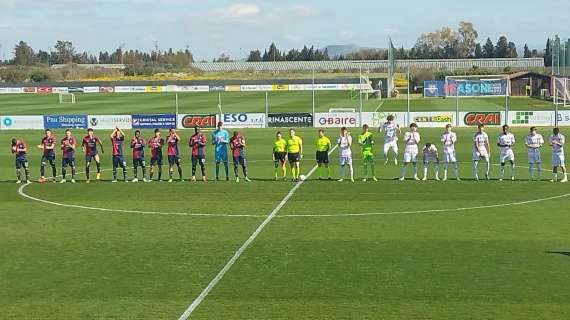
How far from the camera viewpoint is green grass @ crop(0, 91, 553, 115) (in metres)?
74.0

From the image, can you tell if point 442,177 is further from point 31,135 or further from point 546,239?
point 31,135

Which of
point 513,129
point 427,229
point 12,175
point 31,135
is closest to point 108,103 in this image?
point 31,135

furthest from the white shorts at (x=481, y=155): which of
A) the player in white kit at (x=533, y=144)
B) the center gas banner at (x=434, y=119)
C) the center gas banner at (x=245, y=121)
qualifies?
the center gas banner at (x=245, y=121)

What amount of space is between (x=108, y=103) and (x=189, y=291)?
7945 cm

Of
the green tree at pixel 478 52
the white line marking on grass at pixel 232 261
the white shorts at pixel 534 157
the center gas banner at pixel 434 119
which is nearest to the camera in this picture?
the white line marking on grass at pixel 232 261

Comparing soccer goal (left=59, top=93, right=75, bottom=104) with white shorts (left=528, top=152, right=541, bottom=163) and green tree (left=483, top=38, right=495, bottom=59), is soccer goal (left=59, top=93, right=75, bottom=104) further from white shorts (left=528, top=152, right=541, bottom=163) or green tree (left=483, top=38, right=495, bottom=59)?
green tree (left=483, top=38, right=495, bottom=59)

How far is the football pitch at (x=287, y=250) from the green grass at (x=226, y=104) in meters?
46.1

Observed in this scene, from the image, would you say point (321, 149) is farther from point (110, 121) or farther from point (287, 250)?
point (110, 121)

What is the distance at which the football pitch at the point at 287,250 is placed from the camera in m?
12.7

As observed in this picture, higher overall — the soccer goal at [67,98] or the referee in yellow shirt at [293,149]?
the soccer goal at [67,98]

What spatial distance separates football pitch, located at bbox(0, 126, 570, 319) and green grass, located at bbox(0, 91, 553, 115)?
4607 cm

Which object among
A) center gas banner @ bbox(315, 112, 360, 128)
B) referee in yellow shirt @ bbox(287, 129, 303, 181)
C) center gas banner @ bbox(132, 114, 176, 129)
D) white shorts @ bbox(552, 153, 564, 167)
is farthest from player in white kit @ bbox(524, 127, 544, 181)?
center gas banner @ bbox(132, 114, 176, 129)

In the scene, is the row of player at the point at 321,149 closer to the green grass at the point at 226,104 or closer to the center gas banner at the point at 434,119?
the center gas banner at the point at 434,119

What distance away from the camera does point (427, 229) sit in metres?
18.8
